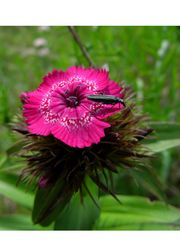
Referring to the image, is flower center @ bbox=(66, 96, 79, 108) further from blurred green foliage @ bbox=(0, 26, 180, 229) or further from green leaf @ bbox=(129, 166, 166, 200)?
blurred green foliage @ bbox=(0, 26, 180, 229)

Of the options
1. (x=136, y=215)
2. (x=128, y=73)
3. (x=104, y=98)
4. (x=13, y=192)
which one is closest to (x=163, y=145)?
(x=136, y=215)

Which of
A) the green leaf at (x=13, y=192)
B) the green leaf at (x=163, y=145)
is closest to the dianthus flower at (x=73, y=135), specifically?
the green leaf at (x=163, y=145)

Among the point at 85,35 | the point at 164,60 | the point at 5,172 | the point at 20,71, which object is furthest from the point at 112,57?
the point at 5,172

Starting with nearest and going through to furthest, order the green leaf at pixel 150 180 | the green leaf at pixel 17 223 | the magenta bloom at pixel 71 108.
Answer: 1. the magenta bloom at pixel 71 108
2. the green leaf at pixel 150 180
3. the green leaf at pixel 17 223

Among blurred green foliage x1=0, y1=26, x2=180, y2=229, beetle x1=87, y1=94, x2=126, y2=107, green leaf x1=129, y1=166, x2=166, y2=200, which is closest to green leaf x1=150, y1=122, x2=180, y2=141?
green leaf x1=129, y1=166, x2=166, y2=200

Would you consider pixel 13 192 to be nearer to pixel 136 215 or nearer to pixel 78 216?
pixel 78 216

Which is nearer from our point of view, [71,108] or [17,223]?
[71,108]

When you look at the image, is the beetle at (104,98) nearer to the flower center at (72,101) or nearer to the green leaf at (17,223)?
the flower center at (72,101)
